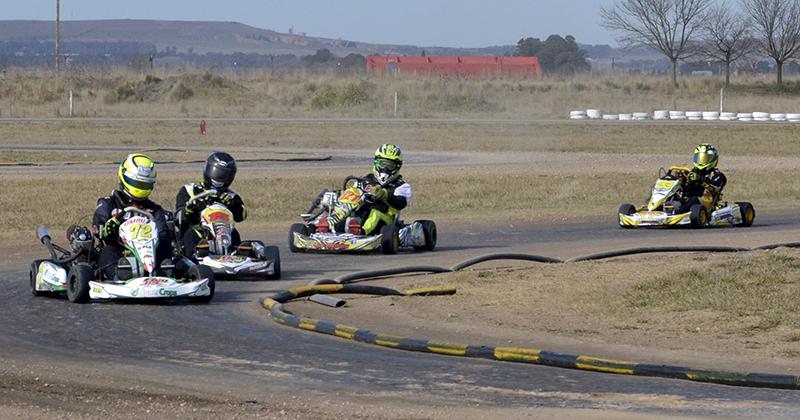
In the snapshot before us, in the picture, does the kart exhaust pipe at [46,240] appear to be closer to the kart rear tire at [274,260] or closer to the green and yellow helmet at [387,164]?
the kart rear tire at [274,260]

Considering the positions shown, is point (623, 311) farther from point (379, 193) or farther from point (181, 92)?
point (181, 92)

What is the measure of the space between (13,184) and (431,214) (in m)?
9.13

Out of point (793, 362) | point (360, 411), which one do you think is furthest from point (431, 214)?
point (360, 411)

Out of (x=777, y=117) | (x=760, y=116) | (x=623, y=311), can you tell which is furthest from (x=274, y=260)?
(x=777, y=117)

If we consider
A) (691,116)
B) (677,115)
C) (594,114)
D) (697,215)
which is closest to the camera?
(697,215)

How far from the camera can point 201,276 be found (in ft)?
42.8

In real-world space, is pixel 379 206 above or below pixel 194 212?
below

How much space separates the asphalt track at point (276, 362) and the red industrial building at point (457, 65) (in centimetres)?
7462

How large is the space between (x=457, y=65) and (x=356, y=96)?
1051 inches

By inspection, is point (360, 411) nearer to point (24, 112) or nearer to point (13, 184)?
point (13, 184)

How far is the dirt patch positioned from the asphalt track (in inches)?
37.1

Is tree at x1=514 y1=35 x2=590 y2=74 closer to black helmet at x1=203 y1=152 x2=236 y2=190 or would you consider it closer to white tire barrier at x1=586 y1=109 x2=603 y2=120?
white tire barrier at x1=586 y1=109 x2=603 y2=120

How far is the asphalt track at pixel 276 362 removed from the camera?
8.87 meters

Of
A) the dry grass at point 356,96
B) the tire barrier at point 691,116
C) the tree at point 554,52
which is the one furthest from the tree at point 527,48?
the tire barrier at point 691,116
